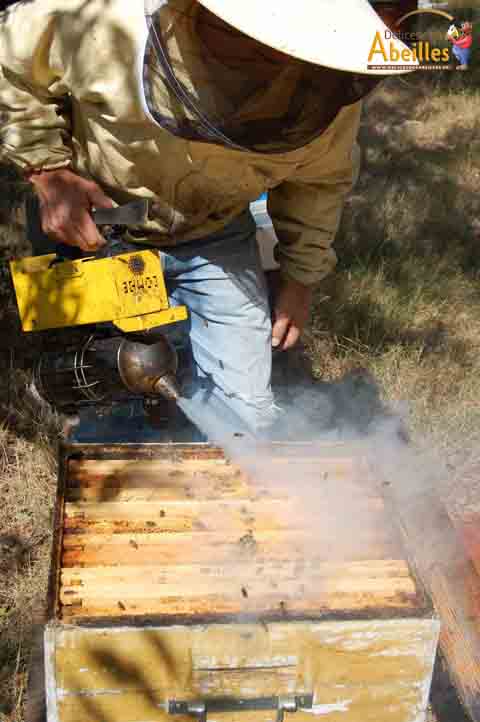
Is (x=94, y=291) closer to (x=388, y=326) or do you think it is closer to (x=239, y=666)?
(x=239, y=666)

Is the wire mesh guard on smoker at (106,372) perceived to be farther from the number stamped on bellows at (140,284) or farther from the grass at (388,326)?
the grass at (388,326)

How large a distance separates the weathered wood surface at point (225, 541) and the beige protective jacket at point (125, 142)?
874 millimetres

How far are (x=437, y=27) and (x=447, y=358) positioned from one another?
18.8 feet

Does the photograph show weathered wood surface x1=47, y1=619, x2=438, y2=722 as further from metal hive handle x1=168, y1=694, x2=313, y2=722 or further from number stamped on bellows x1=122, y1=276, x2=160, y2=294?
number stamped on bellows x1=122, y1=276, x2=160, y2=294

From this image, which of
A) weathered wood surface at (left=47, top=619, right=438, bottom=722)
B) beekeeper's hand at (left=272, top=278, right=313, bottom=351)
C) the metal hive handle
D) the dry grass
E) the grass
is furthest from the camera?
the dry grass

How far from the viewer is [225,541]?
6.54ft

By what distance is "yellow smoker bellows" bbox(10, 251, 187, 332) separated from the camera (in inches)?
94.9

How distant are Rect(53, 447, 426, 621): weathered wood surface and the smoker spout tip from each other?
27cm

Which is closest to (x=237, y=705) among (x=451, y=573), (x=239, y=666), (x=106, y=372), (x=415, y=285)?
(x=239, y=666)

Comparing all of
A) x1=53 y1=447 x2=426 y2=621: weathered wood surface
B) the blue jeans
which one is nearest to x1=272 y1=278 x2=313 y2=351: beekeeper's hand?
the blue jeans

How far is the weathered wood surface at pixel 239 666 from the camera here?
1.73 m

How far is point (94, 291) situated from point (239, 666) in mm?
1255

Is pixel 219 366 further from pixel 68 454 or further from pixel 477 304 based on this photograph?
pixel 477 304

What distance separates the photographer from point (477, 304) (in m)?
4.34
